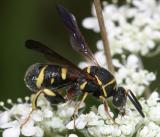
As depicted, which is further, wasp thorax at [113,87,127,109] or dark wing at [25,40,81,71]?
wasp thorax at [113,87,127,109]

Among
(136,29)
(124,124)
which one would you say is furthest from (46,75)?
(136,29)

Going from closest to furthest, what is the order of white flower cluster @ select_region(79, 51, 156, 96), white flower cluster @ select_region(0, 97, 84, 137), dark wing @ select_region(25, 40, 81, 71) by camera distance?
dark wing @ select_region(25, 40, 81, 71)
white flower cluster @ select_region(0, 97, 84, 137)
white flower cluster @ select_region(79, 51, 156, 96)

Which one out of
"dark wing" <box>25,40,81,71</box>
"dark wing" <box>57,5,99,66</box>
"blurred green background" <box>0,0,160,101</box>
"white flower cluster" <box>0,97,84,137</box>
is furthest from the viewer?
"blurred green background" <box>0,0,160,101</box>

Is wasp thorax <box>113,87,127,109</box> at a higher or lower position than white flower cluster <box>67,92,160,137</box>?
higher

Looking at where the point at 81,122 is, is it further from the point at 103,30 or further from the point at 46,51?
the point at 103,30

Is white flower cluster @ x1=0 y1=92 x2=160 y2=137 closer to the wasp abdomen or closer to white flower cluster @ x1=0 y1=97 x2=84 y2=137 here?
white flower cluster @ x1=0 y1=97 x2=84 y2=137

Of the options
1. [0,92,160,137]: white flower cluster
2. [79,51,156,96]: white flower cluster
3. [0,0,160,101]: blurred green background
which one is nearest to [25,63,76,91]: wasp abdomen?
[0,92,160,137]: white flower cluster

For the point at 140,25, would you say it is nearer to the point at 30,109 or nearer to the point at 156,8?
the point at 156,8

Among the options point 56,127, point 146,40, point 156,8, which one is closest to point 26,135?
point 56,127
